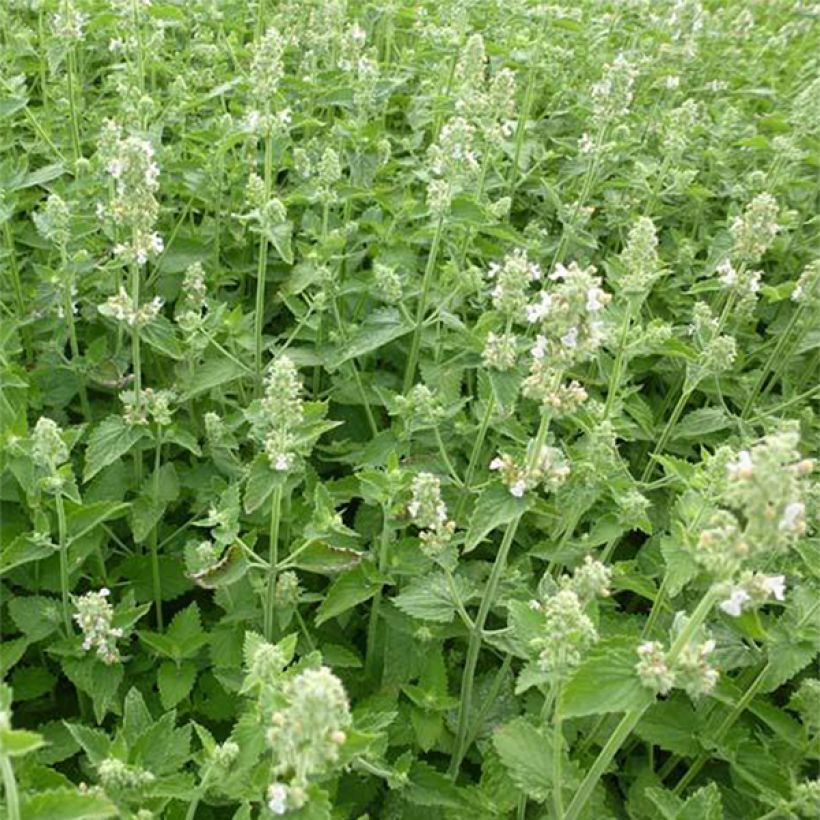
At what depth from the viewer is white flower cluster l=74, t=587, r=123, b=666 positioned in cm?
330

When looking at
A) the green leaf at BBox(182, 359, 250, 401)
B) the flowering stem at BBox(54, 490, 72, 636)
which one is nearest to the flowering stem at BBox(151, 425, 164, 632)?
the green leaf at BBox(182, 359, 250, 401)

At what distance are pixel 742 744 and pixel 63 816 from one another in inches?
99.7

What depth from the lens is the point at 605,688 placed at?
92.5 inches

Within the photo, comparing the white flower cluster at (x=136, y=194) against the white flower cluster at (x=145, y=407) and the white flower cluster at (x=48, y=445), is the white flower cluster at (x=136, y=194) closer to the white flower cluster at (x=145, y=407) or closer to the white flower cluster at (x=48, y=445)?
the white flower cluster at (x=145, y=407)

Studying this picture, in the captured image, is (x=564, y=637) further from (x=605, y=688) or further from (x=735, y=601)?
(x=735, y=601)

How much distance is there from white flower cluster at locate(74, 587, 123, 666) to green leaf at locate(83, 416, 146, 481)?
533mm

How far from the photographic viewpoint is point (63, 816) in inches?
83.9

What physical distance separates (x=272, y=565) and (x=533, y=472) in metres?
1.07

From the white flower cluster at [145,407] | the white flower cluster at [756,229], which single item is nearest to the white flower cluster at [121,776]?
the white flower cluster at [145,407]

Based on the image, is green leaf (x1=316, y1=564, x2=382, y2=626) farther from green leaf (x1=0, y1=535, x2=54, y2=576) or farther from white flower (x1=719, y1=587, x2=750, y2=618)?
white flower (x1=719, y1=587, x2=750, y2=618)

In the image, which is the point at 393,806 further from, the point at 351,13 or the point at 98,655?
the point at 351,13

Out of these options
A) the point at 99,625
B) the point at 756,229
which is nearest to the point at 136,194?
the point at 99,625

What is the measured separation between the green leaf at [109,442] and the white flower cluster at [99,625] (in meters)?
0.53

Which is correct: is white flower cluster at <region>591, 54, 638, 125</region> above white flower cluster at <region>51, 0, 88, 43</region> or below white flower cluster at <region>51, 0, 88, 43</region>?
below
